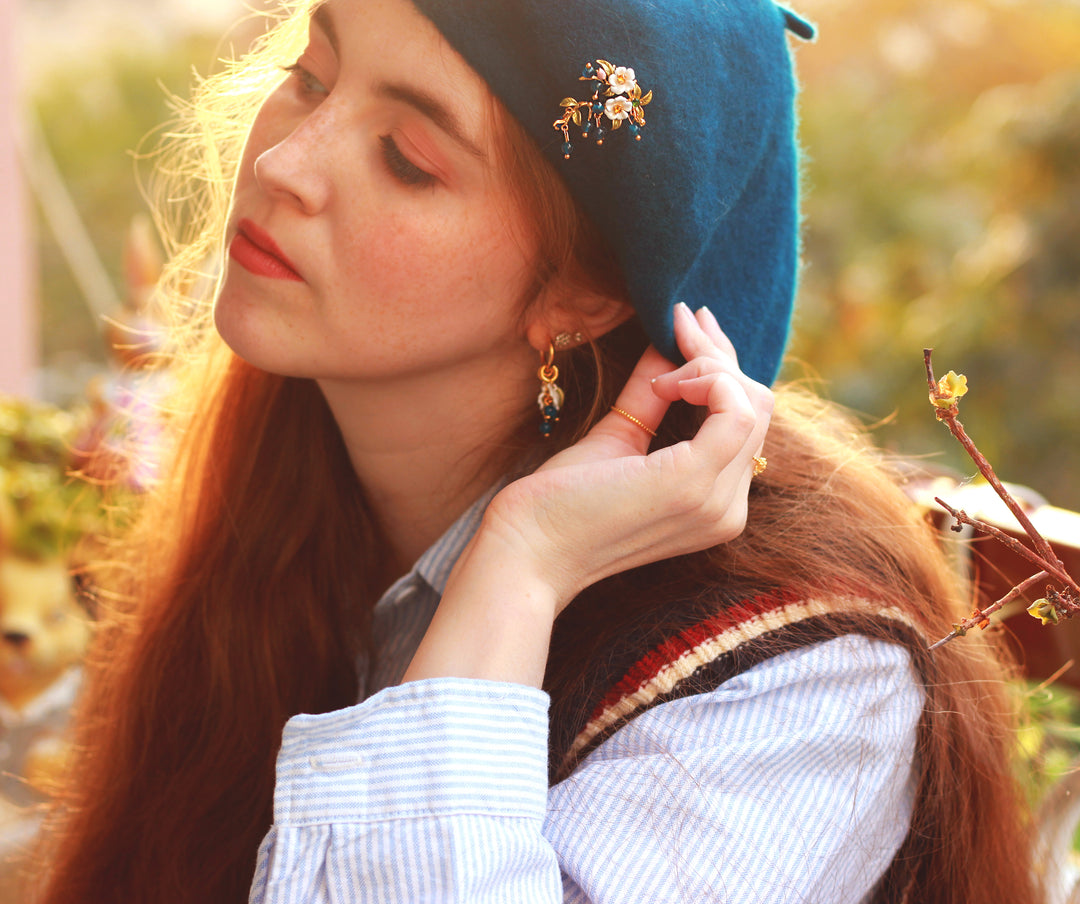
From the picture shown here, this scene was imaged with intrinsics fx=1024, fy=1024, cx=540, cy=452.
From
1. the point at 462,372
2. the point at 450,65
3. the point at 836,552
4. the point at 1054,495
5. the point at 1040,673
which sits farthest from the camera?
the point at 1054,495

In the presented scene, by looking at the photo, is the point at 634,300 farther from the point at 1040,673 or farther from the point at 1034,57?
the point at 1034,57

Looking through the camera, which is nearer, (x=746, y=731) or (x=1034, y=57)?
(x=746, y=731)

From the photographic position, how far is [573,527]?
1037 mm

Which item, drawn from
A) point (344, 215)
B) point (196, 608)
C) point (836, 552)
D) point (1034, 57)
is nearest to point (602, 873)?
point (836, 552)

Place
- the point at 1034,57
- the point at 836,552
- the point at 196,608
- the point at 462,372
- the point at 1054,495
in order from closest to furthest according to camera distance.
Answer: the point at 836,552 → the point at 462,372 → the point at 196,608 → the point at 1054,495 → the point at 1034,57

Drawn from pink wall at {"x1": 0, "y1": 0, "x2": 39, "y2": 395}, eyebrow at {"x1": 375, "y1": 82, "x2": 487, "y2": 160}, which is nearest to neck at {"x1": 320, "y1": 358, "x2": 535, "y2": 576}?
eyebrow at {"x1": 375, "y1": 82, "x2": 487, "y2": 160}

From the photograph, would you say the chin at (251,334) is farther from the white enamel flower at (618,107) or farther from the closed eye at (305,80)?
the white enamel flower at (618,107)

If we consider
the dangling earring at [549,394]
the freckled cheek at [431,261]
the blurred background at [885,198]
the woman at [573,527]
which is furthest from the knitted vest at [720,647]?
the blurred background at [885,198]

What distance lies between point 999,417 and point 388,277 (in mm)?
3990

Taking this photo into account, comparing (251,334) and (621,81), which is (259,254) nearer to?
(251,334)

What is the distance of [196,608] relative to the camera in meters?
1.56

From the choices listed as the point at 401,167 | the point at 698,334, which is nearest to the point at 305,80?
the point at 401,167

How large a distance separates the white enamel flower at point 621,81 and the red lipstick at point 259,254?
413 mm

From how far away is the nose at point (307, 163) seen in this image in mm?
1114
